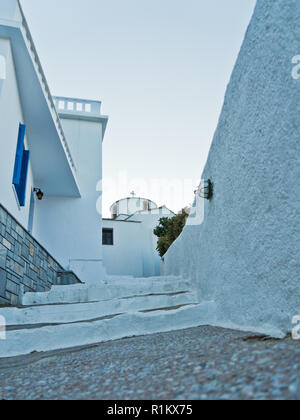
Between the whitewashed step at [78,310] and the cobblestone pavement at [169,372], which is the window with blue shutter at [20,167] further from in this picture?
the cobblestone pavement at [169,372]

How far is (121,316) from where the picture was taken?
125 inches

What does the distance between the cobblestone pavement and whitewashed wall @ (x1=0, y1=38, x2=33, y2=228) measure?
3.61m

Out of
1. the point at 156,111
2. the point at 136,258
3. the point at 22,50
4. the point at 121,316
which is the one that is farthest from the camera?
the point at 136,258

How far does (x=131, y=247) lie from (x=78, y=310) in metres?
12.7

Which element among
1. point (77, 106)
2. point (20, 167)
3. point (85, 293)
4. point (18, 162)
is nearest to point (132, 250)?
point (77, 106)

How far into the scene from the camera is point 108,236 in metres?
16.4

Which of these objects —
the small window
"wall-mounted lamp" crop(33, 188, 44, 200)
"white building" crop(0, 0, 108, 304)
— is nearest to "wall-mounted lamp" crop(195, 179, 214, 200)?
"white building" crop(0, 0, 108, 304)

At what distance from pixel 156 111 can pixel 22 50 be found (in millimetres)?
4447

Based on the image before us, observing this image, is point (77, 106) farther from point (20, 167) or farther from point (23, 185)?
point (20, 167)

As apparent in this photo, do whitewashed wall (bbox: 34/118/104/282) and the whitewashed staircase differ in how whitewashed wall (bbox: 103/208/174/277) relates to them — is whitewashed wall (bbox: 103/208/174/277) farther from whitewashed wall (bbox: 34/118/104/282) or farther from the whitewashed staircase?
the whitewashed staircase

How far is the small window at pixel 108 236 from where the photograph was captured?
639 inches

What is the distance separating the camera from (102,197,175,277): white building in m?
16.0
